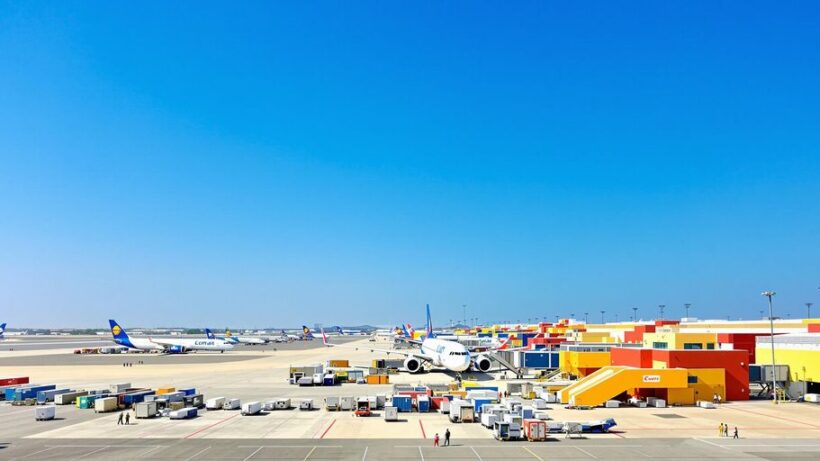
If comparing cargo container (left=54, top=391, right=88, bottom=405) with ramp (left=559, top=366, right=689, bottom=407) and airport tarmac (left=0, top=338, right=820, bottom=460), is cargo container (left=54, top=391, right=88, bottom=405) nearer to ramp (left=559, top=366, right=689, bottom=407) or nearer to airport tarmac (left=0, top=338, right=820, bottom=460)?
airport tarmac (left=0, top=338, right=820, bottom=460)

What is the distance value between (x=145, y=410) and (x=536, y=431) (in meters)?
35.9

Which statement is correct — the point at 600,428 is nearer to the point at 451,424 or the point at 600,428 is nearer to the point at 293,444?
the point at 451,424

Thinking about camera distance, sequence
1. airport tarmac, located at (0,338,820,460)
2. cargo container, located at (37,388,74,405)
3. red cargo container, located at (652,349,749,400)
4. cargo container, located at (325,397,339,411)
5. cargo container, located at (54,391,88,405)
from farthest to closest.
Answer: red cargo container, located at (652,349,749,400) < cargo container, located at (54,391,88,405) < cargo container, located at (37,388,74,405) < cargo container, located at (325,397,339,411) < airport tarmac, located at (0,338,820,460)

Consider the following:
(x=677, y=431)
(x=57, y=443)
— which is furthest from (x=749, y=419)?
(x=57, y=443)

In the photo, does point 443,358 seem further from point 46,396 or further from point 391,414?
point 46,396

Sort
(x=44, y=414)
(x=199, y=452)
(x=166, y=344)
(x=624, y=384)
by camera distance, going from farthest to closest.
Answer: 1. (x=166, y=344)
2. (x=624, y=384)
3. (x=44, y=414)
4. (x=199, y=452)

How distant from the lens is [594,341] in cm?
13862

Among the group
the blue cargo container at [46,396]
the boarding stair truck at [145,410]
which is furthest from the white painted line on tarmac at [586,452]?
the blue cargo container at [46,396]

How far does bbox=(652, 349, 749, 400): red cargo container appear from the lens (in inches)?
2721

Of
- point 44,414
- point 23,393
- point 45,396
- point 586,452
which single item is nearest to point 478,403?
point 586,452

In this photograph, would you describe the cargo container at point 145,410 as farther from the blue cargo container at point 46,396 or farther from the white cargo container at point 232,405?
the blue cargo container at point 46,396

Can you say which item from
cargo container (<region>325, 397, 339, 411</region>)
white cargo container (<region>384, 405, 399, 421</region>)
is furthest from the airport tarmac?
cargo container (<region>325, 397, 339, 411</region>)

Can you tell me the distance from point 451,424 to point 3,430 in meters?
37.8

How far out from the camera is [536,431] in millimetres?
45281
